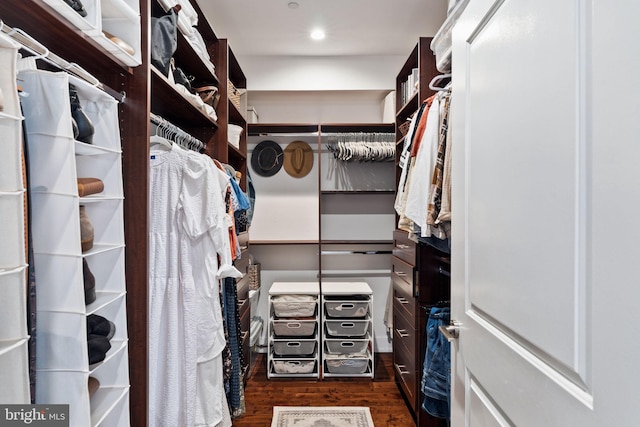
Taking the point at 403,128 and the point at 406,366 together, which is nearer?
the point at 406,366

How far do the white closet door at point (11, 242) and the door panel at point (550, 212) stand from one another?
3.20ft

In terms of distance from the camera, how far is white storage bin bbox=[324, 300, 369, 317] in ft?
9.23

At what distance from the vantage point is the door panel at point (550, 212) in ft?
1.63

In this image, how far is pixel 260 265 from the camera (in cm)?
338

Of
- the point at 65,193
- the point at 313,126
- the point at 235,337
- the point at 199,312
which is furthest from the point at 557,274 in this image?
the point at 313,126

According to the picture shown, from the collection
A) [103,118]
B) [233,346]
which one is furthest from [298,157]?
[103,118]

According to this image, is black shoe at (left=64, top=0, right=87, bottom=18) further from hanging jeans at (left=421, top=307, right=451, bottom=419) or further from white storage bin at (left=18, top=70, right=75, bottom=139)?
hanging jeans at (left=421, top=307, right=451, bottom=419)

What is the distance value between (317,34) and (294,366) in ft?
8.46

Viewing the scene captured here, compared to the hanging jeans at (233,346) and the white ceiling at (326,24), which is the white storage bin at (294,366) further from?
the white ceiling at (326,24)

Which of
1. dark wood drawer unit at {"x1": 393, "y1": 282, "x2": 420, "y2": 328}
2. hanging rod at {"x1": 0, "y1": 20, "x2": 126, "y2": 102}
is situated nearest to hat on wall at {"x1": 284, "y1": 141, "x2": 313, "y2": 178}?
dark wood drawer unit at {"x1": 393, "y1": 282, "x2": 420, "y2": 328}

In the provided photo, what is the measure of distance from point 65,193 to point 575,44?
1.05 metres

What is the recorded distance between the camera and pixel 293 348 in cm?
281

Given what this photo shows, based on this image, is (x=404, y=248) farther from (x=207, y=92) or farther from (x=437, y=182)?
(x=207, y=92)

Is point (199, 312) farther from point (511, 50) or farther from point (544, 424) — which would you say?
point (511, 50)
